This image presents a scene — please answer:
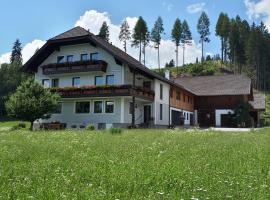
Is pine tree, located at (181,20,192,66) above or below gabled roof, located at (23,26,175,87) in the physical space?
above

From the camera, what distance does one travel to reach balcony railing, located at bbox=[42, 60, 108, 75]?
44.0 m

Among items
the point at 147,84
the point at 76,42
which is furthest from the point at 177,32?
the point at 76,42

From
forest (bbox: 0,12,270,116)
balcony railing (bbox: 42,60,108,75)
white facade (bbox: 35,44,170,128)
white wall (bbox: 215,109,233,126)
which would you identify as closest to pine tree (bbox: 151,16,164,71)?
forest (bbox: 0,12,270,116)

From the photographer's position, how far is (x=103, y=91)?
41719mm

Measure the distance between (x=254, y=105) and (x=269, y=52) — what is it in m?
44.1

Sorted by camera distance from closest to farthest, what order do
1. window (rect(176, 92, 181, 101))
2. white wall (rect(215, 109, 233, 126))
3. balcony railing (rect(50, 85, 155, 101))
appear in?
1. balcony railing (rect(50, 85, 155, 101))
2. window (rect(176, 92, 181, 101))
3. white wall (rect(215, 109, 233, 126))

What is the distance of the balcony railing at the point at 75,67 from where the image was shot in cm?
4400

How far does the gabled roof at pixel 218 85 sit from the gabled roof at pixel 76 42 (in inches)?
712

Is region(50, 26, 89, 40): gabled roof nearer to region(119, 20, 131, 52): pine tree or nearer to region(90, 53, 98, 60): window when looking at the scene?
region(90, 53, 98, 60): window

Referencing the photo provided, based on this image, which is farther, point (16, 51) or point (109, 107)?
point (16, 51)

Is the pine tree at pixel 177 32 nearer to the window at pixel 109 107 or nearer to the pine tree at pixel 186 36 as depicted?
the pine tree at pixel 186 36

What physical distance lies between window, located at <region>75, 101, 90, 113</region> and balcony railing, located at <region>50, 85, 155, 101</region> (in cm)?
226

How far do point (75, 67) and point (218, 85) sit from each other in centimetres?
2881

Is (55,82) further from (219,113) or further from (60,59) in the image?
(219,113)
